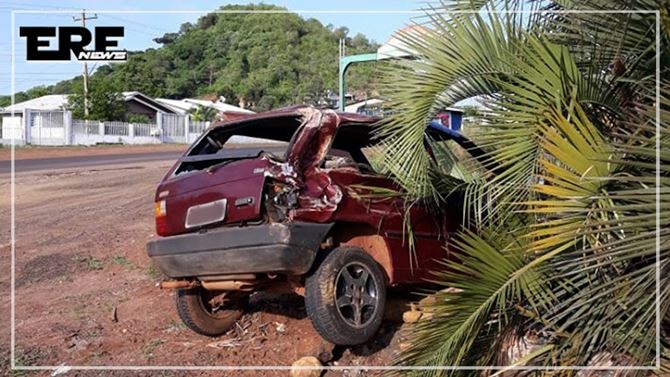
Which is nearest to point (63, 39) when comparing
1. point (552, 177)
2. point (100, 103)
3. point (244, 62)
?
point (552, 177)

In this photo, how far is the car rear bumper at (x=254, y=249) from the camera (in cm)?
494

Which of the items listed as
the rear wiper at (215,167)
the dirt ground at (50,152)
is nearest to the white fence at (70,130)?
the dirt ground at (50,152)

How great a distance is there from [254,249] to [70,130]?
42248 millimetres

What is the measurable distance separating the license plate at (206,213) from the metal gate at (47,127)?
135 feet

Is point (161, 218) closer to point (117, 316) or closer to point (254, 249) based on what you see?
point (254, 249)

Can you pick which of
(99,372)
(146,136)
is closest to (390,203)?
(99,372)

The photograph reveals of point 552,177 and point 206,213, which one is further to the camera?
point 206,213

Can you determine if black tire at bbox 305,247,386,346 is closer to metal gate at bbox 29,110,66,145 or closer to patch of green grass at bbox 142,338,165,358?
patch of green grass at bbox 142,338,165,358

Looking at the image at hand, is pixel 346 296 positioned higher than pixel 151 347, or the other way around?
pixel 346 296

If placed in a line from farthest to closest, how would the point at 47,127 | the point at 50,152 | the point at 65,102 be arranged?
the point at 65,102 < the point at 47,127 < the point at 50,152

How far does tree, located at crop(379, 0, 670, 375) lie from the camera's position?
3.54 meters

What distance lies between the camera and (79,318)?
663cm

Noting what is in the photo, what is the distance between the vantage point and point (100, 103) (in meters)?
50.0

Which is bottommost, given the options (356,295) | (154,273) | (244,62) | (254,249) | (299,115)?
(154,273)
